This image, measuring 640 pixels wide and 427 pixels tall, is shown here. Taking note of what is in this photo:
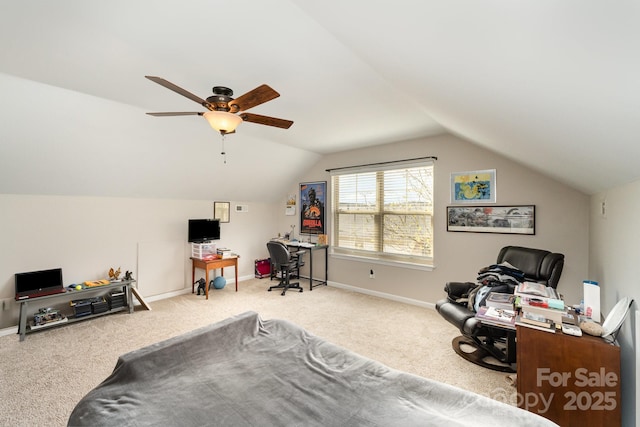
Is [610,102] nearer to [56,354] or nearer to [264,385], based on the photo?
[264,385]

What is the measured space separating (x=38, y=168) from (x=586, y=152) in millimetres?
4953

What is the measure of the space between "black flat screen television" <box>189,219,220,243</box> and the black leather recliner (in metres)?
3.83

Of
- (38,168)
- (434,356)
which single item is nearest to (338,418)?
(434,356)

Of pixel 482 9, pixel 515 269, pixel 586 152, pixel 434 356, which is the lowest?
pixel 434 356

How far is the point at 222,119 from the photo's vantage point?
6.91 ft

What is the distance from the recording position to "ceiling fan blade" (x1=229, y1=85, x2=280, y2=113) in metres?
1.87

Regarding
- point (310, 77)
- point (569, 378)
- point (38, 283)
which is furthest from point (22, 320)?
point (569, 378)

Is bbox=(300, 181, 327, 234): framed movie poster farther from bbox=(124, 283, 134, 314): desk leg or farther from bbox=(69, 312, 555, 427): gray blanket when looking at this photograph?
bbox=(69, 312, 555, 427): gray blanket

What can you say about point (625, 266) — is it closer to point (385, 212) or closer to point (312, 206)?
point (385, 212)

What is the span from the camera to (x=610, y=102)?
92 cm

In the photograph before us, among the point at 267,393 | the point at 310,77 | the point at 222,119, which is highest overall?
the point at 310,77

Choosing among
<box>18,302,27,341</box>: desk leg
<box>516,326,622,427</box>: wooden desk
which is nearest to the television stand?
<box>18,302,27,341</box>: desk leg

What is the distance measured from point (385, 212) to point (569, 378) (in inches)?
127

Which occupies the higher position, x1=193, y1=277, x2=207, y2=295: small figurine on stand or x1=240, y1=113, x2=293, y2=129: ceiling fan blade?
x1=240, y1=113, x2=293, y2=129: ceiling fan blade
